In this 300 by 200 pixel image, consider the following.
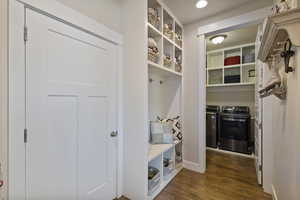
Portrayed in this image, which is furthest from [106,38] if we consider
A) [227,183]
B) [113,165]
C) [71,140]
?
[227,183]

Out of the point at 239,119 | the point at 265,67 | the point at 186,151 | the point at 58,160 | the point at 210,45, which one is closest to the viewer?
the point at 58,160

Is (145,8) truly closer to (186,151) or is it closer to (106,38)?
(106,38)

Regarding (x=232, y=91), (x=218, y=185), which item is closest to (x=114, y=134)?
(x=218, y=185)

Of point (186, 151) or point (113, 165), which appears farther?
point (186, 151)

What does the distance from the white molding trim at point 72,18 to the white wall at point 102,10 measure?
0.23 feet

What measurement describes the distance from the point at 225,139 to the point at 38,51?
407 cm

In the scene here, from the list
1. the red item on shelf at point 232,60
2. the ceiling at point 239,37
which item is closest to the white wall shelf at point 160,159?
the ceiling at point 239,37

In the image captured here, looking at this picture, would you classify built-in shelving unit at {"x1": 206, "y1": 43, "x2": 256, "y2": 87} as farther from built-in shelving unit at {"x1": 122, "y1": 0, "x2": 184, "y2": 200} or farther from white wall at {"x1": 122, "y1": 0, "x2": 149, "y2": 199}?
white wall at {"x1": 122, "y1": 0, "x2": 149, "y2": 199}

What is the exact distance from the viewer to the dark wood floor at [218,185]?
206 centimetres

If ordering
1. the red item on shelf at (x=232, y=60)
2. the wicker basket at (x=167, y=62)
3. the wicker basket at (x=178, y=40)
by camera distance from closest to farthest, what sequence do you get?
the wicker basket at (x=167, y=62) → the wicker basket at (x=178, y=40) → the red item on shelf at (x=232, y=60)

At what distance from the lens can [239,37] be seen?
3496 mm

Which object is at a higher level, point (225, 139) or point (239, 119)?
point (239, 119)

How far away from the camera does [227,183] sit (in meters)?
2.38

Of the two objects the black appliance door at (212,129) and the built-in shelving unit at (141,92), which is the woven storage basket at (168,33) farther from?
the black appliance door at (212,129)
